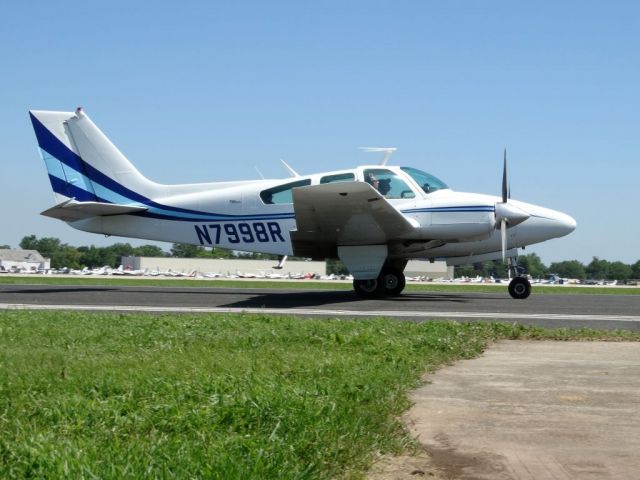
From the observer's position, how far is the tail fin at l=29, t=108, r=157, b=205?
2161 centimetres

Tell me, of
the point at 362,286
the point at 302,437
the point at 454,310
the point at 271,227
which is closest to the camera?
the point at 302,437

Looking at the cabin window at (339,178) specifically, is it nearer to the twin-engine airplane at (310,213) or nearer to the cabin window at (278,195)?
the twin-engine airplane at (310,213)

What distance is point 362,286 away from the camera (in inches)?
725

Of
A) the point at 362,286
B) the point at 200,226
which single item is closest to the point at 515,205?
the point at 362,286

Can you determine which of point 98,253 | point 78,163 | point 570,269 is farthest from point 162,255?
point 78,163

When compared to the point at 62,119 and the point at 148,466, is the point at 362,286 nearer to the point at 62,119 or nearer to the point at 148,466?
the point at 62,119

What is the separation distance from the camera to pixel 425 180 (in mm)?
18969

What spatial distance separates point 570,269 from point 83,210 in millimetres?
151093

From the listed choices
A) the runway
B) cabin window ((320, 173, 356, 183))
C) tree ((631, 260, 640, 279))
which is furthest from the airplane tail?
tree ((631, 260, 640, 279))

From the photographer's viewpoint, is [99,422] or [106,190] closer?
[99,422]

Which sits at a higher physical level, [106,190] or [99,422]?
[106,190]

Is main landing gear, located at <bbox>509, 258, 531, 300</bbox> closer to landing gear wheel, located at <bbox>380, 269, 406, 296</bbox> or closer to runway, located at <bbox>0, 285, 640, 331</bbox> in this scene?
runway, located at <bbox>0, 285, 640, 331</bbox>

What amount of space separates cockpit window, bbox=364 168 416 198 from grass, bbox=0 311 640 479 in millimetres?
9430

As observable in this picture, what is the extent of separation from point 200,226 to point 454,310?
825cm
